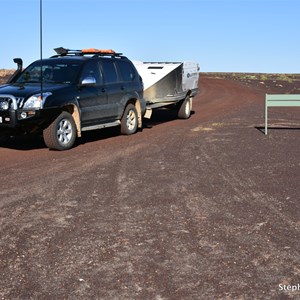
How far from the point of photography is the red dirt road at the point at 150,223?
4.15 metres

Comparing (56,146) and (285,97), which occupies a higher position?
(285,97)

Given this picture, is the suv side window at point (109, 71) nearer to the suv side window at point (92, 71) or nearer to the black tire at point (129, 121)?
the suv side window at point (92, 71)

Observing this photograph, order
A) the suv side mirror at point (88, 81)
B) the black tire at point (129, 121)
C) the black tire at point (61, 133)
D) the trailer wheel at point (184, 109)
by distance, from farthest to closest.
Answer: the trailer wheel at point (184, 109) → the black tire at point (129, 121) → the suv side mirror at point (88, 81) → the black tire at point (61, 133)

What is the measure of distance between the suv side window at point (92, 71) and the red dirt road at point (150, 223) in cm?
203

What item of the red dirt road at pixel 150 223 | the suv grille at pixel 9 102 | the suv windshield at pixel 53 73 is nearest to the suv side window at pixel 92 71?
the suv windshield at pixel 53 73

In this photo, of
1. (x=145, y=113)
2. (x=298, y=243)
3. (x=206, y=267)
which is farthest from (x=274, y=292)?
(x=145, y=113)

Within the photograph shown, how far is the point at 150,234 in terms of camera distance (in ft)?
17.4

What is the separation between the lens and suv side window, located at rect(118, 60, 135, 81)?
523 inches

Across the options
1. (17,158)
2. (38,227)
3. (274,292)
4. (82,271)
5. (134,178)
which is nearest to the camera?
(274,292)

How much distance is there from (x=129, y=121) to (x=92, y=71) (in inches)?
70.0

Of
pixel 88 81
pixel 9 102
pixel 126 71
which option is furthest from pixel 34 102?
pixel 126 71

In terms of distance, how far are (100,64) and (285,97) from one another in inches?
174

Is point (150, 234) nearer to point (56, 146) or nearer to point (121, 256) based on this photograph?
point (121, 256)

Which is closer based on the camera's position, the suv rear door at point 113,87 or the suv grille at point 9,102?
the suv grille at point 9,102
